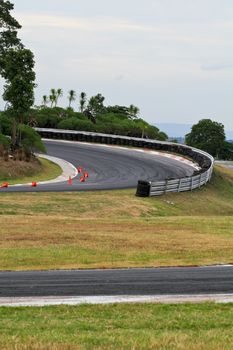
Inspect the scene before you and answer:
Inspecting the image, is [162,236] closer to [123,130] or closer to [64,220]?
[64,220]

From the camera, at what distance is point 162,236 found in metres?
22.2

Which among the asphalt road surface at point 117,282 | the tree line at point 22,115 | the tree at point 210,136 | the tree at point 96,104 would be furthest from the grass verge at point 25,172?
the tree at point 210,136

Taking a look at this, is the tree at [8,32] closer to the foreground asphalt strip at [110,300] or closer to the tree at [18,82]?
the tree at [18,82]

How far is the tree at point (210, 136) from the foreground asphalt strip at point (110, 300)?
5124 inches

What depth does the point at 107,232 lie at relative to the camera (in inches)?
893

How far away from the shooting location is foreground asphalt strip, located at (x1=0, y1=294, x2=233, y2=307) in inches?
469

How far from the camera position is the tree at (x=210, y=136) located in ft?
466

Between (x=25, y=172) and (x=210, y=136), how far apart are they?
105 metres

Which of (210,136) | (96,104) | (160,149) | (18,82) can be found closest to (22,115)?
(18,82)

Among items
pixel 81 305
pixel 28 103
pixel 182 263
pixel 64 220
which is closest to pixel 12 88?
pixel 28 103

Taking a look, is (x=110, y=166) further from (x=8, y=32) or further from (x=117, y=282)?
(x=117, y=282)

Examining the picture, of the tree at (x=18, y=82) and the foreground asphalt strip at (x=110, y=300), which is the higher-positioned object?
the tree at (x=18, y=82)

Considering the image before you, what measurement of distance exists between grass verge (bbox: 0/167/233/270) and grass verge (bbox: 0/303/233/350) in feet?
16.6

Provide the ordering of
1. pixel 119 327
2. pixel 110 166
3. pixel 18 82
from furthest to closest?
pixel 110 166 < pixel 18 82 < pixel 119 327
